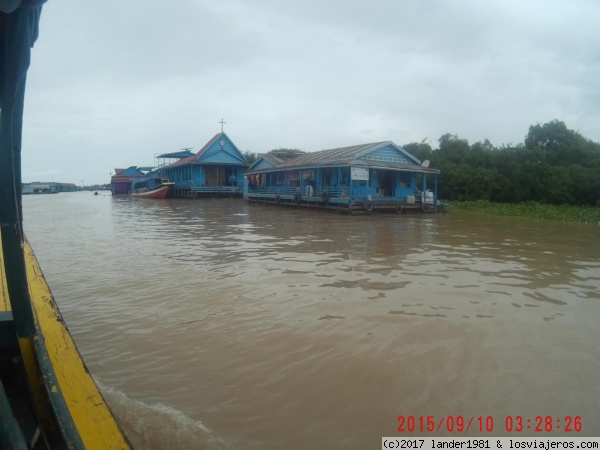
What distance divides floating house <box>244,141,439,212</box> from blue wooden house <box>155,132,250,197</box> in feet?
29.7

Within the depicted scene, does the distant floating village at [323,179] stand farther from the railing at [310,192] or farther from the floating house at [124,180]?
the floating house at [124,180]

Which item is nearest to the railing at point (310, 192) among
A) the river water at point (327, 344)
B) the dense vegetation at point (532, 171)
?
the dense vegetation at point (532, 171)

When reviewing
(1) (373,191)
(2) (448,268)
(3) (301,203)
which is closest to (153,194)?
(3) (301,203)

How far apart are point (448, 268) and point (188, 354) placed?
5236 mm

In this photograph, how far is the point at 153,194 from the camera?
35.3 metres

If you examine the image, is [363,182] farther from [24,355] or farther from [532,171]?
[24,355]

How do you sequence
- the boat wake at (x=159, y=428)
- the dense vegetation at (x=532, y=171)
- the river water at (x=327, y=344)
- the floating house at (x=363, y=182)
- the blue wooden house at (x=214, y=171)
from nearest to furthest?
the boat wake at (x=159, y=428), the river water at (x=327, y=344), the floating house at (x=363, y=182), the dense vegetation at (x=532, y=171), the blue wooden house at (x=214, y=171)

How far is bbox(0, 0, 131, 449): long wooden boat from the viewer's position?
1.49m

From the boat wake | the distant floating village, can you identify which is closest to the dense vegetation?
the distant floating village

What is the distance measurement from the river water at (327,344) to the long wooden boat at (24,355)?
669mm

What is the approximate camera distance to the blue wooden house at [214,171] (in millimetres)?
34188

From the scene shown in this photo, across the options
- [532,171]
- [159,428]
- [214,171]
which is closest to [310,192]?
[532,171]

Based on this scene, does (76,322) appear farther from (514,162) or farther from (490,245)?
(514,162)

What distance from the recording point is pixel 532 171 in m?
26.5
